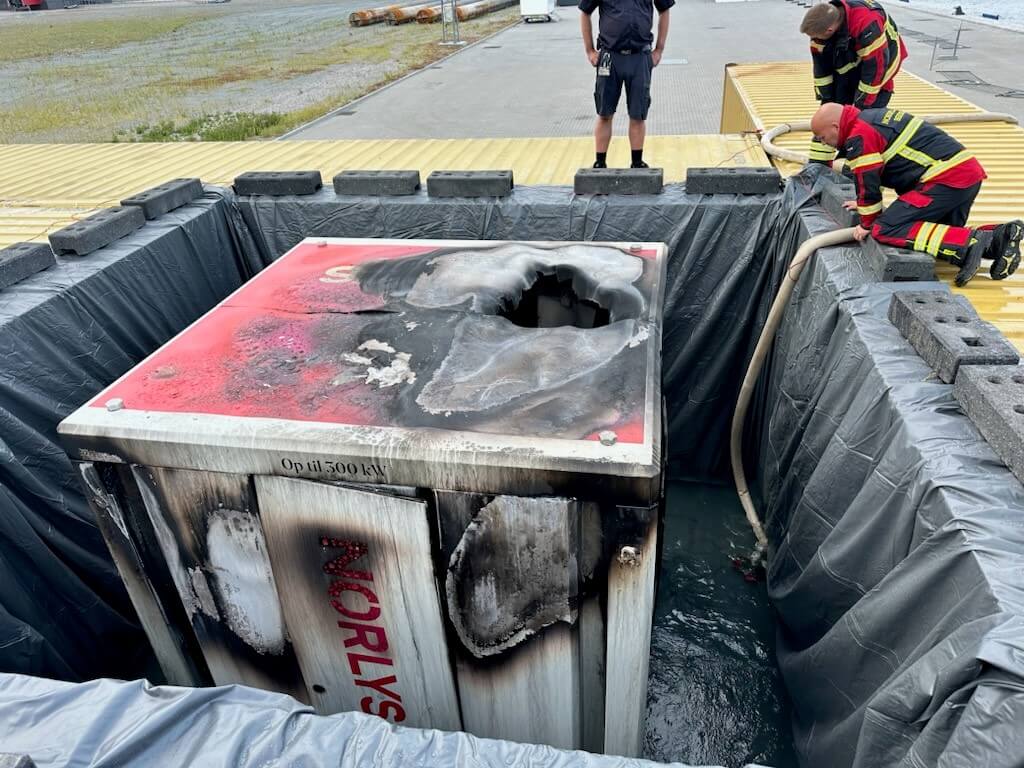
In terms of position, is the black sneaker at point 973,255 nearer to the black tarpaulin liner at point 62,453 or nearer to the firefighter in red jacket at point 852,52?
the firefighter in red jacket at point 852,52

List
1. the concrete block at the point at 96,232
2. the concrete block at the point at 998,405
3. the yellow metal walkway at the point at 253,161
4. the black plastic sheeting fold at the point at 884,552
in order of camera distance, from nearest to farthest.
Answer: the black plastic sheeting fold at the point at 884,552
the concrete block at the point at 998,405
the concrete block at the point at 96,232
the yellow metal walkway at the point at 253,161

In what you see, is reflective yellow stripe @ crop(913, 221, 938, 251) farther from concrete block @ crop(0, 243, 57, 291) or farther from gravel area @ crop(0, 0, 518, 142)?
gravel area @ crop(0, 0, 518, 142)

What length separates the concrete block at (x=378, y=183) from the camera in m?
6.69

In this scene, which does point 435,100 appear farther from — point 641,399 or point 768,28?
point 641,399

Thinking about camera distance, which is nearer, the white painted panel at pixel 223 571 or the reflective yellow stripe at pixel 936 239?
the white painted panel at pixel 223 571

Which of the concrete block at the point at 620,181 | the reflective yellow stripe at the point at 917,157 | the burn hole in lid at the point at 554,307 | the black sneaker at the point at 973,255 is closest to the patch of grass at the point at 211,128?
the concrete block at the point at 620,181

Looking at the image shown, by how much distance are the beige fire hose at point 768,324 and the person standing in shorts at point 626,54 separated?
4.75ft

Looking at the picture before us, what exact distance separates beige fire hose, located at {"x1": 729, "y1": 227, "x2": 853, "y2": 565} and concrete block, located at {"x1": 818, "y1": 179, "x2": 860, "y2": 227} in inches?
7.1

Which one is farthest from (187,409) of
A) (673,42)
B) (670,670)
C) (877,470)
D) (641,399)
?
(673,42)

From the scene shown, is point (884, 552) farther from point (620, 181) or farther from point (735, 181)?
point (620, 181)

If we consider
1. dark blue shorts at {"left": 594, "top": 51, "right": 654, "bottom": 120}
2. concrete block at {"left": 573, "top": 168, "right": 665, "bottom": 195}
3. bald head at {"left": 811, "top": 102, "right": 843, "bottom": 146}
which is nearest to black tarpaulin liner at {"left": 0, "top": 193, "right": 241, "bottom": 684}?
concrete block at {"left": 573, "top": 168, "right": 665, "bottom": 195}

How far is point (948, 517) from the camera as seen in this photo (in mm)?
2600

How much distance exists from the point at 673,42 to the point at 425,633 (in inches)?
1114

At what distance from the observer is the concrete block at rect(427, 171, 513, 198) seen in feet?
21.3
